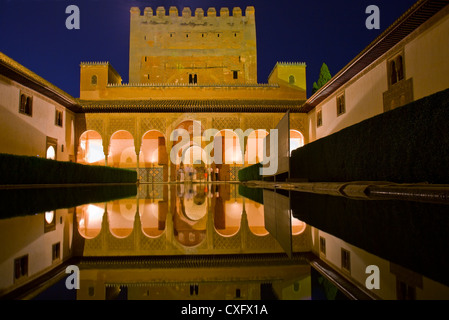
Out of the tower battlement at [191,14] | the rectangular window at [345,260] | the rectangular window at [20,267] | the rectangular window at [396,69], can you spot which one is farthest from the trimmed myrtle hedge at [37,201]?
the tower battlement at [191,14]

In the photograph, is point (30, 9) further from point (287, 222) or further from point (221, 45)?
point (287, 222)

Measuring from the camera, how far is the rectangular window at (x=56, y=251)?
3.92ft

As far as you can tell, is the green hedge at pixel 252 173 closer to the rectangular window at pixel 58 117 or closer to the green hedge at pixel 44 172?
the green hedge at pixel 44 172

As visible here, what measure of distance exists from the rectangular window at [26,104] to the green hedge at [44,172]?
3.53 m

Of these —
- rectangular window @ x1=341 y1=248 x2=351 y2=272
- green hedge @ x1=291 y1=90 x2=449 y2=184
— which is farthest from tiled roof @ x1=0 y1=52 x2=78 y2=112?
rectangular window @ x1=341 y1=248 x2=351 y2=272

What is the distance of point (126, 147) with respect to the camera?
1917 cm

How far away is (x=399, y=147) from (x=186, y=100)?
551 inches

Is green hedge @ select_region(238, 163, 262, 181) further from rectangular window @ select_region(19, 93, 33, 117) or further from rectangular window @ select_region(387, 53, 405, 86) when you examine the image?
rectangular window @ select_region(19, 93, 33, 117)

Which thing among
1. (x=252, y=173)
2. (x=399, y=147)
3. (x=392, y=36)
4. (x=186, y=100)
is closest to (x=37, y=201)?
(x=399, y=147)

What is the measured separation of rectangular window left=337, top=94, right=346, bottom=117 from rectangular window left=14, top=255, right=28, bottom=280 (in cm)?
1267

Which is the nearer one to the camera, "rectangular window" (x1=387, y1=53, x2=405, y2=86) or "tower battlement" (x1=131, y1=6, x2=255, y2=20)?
"rectangular window" (x1=387, y1=53, x2=405, y2=86)

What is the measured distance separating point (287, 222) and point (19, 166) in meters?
7.20

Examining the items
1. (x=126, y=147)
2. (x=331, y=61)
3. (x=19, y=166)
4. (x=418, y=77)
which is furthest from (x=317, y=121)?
(x=331, y=61)

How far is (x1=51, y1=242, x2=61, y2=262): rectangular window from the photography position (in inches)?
47.1
